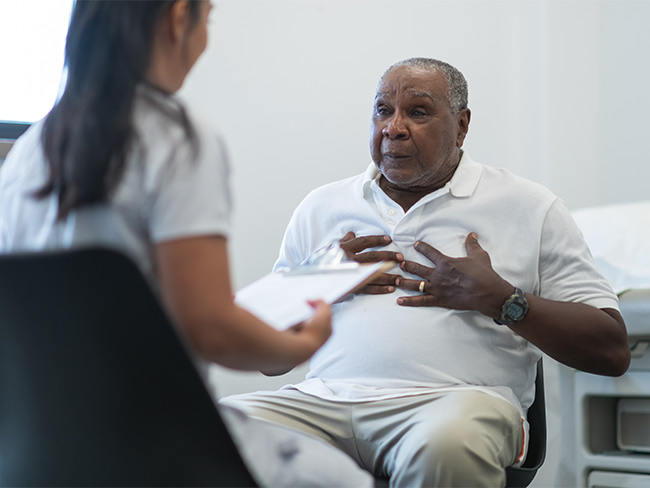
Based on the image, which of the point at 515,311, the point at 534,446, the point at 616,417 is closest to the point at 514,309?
the point at 515,311

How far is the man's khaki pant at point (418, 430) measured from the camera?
1.14m

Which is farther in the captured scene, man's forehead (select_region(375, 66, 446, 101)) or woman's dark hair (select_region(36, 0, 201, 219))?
man's forehead (select_region(375, 66, 446, 101))

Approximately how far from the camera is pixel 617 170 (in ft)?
8.52

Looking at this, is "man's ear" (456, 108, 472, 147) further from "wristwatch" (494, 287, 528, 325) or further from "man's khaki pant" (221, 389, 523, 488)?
"man's khaki pant" (221, 389, 523, 488)

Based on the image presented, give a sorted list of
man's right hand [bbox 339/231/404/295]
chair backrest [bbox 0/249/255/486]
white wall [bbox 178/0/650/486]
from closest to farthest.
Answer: chair backrest [bbox 0/249/255/486]
man's right hand [bbox 339/231/404/295]
white wall [bbox 178/0/650/486]

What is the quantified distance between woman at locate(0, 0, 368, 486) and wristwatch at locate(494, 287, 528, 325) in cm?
68

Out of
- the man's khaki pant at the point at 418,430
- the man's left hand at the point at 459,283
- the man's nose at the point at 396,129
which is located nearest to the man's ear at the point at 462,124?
the man's nose at the point at 396,129

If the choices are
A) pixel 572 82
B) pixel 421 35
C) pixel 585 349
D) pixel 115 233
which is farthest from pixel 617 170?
pixel 115 233

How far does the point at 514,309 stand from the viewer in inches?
54.7

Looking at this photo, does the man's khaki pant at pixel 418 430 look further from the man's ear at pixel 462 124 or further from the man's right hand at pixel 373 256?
the man's ear at pixel 462 124

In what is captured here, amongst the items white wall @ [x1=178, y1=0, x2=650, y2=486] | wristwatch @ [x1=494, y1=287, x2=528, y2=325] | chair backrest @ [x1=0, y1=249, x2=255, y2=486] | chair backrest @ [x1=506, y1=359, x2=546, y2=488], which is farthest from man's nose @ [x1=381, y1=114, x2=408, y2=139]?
chair backrest @ [x1=0, y1=249, x2=255, y2=486]

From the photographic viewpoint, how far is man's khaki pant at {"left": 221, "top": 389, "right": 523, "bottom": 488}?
1.14 metres

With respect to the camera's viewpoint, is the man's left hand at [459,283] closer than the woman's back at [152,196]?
No

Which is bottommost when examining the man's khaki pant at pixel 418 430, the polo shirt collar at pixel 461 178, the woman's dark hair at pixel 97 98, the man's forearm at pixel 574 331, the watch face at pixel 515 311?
the man's khaki pant at pixel 418 430
